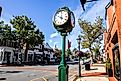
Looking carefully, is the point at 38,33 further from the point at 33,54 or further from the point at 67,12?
the point at 67,12

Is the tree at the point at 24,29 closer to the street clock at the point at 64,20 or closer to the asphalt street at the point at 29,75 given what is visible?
the asphalt street at the point at 29,75

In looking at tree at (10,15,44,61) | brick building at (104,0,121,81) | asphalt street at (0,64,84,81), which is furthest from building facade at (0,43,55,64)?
brick building at (104,0,121,81)

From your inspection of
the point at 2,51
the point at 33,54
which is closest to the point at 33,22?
the point at 2,51

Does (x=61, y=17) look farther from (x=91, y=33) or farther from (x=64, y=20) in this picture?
(x=91, y=33)

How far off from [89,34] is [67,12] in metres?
51.0

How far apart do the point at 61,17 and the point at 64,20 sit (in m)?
0.19

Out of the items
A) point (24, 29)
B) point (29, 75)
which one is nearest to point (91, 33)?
point (24, 29)

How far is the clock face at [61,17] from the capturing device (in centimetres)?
720

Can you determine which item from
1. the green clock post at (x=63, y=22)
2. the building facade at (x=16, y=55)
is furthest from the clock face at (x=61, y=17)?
the building facade at (x=16, y=55)

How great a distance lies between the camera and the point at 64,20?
23.6 feet

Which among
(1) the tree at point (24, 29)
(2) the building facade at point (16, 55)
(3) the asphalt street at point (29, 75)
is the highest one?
(1) the tree at point (24, 29)

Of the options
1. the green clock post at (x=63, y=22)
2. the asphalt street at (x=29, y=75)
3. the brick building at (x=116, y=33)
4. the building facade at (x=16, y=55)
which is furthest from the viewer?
the building facade at (x=16, y=55)

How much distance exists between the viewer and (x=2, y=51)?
54.4 meters

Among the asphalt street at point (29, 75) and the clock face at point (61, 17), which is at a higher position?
the clock face at point (61, 17)
